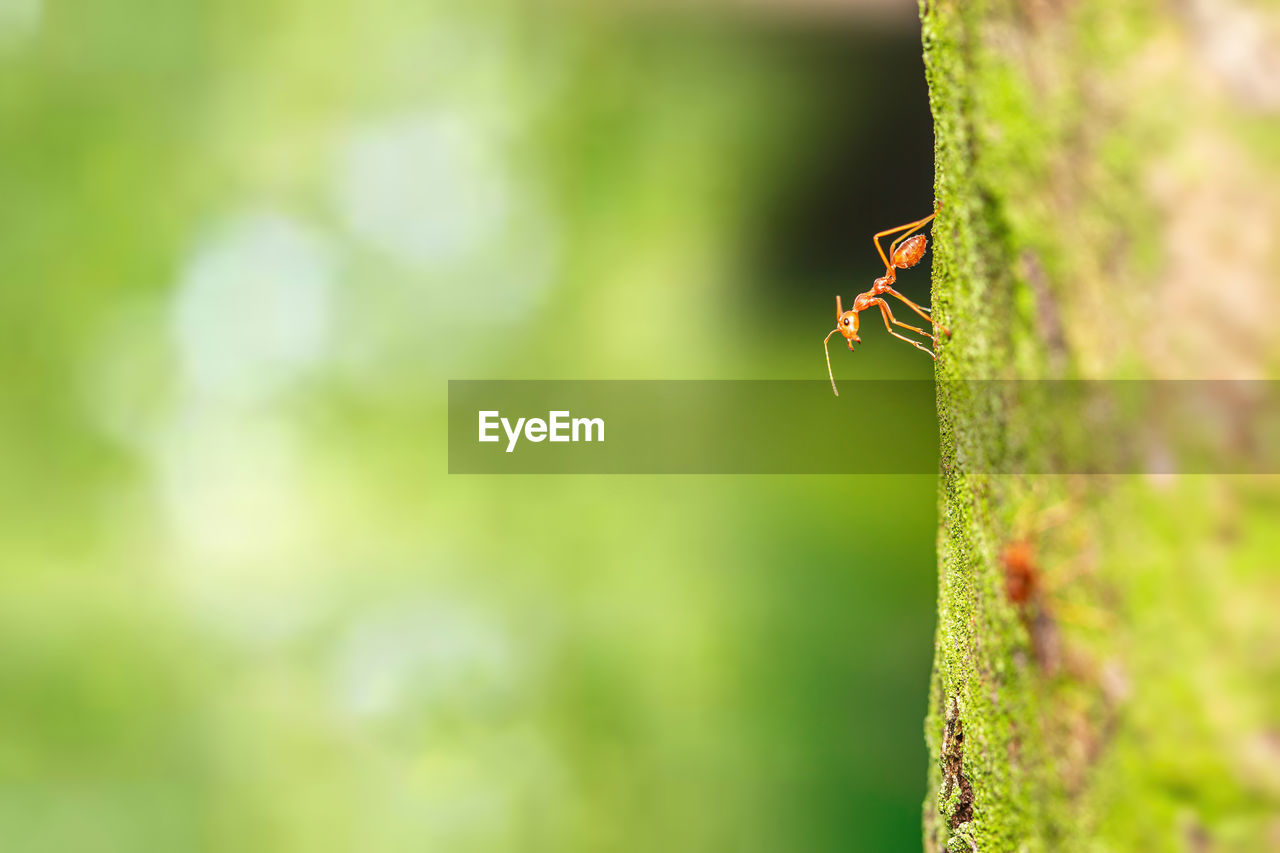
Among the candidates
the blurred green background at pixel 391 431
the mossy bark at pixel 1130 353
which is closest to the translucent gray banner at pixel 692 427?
the blurred green background at pixel 391 431

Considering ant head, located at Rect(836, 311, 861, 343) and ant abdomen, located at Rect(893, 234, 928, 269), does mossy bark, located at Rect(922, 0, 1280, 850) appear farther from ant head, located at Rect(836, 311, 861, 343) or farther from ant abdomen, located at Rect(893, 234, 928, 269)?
ant head, located at Rect(836, 311, 861, 343)

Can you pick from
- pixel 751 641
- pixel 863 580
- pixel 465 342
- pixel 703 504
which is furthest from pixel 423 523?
pixel 863 580

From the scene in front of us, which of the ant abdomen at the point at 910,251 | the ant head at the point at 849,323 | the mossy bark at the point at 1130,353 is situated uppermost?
the ant abdomen at the point at 910,251

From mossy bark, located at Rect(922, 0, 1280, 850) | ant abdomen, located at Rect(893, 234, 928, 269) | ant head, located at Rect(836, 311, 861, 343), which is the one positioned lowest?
mossy bark, located at Rect(922, 0, 1280, 850)

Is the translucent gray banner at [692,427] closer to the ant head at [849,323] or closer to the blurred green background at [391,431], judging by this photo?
the blurred green background at [391,431]

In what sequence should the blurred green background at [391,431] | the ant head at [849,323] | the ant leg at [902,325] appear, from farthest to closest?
the blurred green background at [391,431], the ant head at [849,323], the ant leg at [902,325]

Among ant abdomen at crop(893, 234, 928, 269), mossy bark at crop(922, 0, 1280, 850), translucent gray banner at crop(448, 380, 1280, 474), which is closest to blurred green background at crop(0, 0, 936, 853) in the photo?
translucent gray banner at crop(448, 380, 1280, 474)
